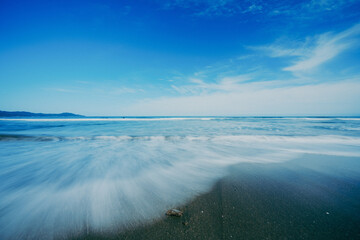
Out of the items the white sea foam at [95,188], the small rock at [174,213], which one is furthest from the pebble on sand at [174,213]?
the white sea foam at [95,188]

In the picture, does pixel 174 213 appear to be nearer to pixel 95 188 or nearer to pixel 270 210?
pixel 270 210

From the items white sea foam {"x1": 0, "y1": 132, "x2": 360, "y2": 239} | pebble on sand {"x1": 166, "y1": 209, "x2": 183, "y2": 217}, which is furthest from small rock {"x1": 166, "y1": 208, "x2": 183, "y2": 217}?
white sea foam {"x1": 0, "y1": 132, "x2": 360, "y2": 239}

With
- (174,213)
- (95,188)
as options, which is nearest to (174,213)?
(174,213)

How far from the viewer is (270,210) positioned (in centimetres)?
186

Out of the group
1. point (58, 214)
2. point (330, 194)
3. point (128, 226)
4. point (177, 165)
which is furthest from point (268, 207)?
point (58, 214)

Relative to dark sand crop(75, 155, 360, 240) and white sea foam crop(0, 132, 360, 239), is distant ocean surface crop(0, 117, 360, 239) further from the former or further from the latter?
dark sand crop(75, 155, 360, 240)

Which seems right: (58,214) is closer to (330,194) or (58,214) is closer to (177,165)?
(177,165)

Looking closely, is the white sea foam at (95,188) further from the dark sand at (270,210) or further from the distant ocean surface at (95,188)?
the dark sand at (270,210)

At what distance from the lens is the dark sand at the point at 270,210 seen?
1.50 m

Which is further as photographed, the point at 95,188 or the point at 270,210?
the point at 95,188

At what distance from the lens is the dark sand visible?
1.50m

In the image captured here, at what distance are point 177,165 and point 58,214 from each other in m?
2.38

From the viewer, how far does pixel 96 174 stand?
10.4ft

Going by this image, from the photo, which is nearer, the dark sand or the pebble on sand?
the dark sand
